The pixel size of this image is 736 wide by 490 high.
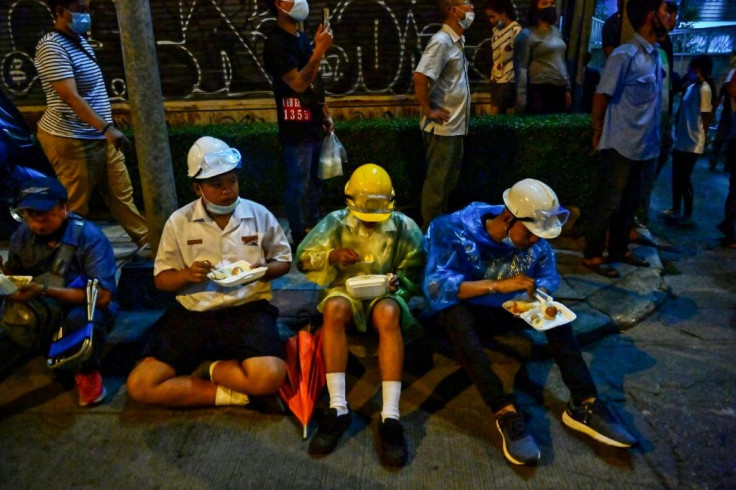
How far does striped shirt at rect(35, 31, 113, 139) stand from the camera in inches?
158

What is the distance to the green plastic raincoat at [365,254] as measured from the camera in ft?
11.2

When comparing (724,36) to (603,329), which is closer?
(603,329)

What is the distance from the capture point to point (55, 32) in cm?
407

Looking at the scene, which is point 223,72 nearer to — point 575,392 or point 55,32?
point 55,32

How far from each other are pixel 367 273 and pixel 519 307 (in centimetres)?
93

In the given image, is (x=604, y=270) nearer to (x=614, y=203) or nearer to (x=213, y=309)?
(x=614, y=203)

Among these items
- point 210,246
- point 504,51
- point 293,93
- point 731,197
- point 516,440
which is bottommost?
point 516,440

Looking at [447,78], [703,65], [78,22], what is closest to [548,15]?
[703,65]

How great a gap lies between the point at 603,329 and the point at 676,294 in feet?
3.87

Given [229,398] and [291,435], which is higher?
[229,398]

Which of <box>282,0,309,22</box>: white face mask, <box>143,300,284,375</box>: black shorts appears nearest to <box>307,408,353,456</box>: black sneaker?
<box>143,300,284,375</box>: black shorts

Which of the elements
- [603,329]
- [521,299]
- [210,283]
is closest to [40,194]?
[210,283]

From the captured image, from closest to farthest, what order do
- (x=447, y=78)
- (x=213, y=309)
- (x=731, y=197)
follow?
(x=213, y=309) → (x=447, y=78) → (x=731, y=197)

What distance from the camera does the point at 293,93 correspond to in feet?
14.8
